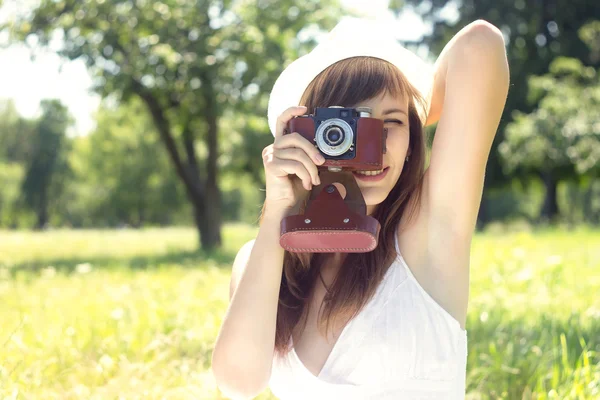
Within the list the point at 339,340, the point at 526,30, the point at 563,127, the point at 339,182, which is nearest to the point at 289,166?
the point at 339,182

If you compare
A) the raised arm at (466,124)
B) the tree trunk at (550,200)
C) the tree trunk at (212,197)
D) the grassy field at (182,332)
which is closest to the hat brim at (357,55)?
the raised arm at (466,124)

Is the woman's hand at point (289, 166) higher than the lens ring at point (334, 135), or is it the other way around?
the lens ring at point (334, 135)

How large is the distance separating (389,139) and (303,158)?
288mm

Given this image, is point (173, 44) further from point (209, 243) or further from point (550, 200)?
point (550, 200)

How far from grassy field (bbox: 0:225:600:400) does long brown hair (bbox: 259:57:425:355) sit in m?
1.25

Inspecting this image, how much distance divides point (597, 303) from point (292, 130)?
3878mm

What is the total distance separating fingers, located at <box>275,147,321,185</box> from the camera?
179 centimetres

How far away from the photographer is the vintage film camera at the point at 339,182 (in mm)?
1729

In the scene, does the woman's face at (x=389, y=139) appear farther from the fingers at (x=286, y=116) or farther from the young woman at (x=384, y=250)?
the fingers at (x=286, y=116)

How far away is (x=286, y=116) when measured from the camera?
6.05ft

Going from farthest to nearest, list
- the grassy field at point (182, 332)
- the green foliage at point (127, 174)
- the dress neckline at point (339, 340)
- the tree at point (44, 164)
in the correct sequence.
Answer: the tree at point (44, 164)
the green foliage at point (127, 174)
the grassy field at point (182, 332)
the dress neckline at point (339, 340)

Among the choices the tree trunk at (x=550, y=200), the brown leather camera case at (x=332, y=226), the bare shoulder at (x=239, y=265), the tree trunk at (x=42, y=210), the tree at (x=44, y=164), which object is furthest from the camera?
the tree trunk at (x=42, y=210)

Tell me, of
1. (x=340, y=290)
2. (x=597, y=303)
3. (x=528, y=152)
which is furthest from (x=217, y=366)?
(x=528, y=152)

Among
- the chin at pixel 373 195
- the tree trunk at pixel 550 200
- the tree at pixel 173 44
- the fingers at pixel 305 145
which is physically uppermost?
the fingers at pixel 305 145
